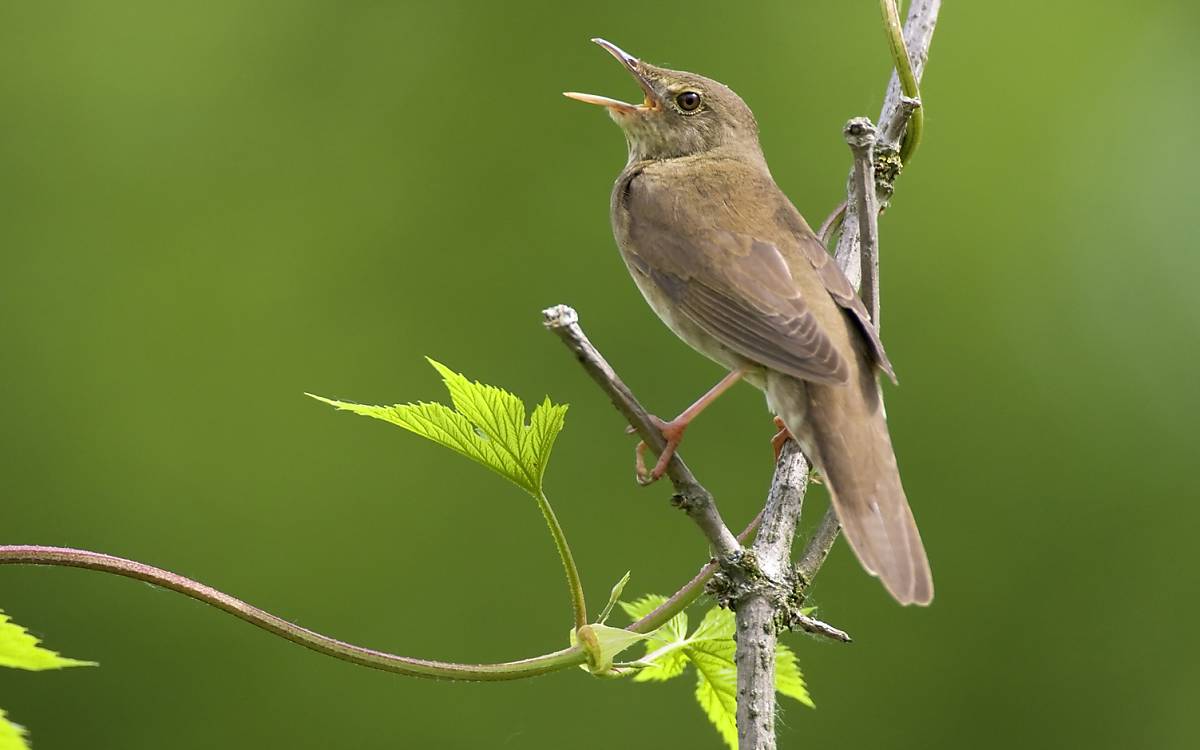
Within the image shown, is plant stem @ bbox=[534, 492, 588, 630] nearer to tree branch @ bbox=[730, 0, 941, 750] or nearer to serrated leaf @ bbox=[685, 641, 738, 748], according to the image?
tree branch @ bbox=[730, 0, 941, 750]

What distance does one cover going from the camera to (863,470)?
9.63 feet

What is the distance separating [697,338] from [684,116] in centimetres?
122

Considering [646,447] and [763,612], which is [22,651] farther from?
[646,447]

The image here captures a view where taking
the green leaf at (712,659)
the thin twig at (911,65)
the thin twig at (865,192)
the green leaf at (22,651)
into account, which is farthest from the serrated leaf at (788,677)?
the green leaf at (22,651)

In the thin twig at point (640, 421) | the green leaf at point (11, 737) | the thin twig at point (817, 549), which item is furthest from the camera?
the thin twig at point (817, 549)

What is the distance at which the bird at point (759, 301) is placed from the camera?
2863 millimetres

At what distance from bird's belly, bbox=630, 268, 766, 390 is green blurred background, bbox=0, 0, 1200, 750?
2792 mm

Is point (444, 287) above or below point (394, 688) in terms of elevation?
above

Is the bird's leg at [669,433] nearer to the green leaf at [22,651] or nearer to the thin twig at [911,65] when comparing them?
the thin twig at [911,65]

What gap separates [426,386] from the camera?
7.27m

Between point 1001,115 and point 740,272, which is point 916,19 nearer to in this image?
point 740,272

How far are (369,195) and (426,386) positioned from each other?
1205 mm

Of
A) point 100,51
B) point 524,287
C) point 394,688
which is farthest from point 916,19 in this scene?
point 100,51

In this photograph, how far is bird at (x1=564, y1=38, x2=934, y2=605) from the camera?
286cm
